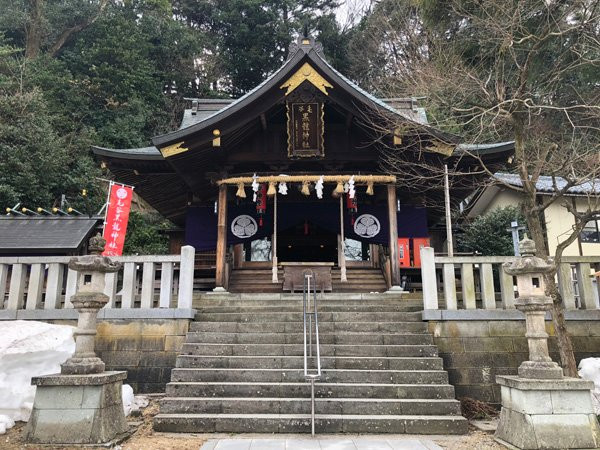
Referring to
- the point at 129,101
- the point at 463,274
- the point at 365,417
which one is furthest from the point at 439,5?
the point at 129,101

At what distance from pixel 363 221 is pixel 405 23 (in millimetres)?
14861

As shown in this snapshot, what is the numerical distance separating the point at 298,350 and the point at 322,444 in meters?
1.82

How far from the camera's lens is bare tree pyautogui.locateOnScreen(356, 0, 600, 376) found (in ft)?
21.7

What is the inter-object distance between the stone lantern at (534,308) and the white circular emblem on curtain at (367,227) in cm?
602

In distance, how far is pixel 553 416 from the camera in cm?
480

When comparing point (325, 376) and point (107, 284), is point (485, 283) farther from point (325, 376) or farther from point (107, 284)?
point (107, 284)

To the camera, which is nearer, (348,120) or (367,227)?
(348,120)

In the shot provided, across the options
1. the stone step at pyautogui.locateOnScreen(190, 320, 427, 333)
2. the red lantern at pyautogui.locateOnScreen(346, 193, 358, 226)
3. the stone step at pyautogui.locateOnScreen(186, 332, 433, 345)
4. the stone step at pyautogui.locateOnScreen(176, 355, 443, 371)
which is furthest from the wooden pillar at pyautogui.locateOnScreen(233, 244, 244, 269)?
the stone step at pyautogui.locateOnScreen(176, 355, 443, 371)

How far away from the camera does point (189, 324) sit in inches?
284

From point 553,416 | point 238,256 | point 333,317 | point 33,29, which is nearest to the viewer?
point 553,416

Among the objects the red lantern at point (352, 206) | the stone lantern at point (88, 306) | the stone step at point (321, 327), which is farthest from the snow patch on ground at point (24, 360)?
the red lantern at point (352, 206)

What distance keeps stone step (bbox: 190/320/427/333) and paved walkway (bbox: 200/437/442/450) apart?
2151 millimetres

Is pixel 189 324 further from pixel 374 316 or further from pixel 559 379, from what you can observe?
pixel 559 379

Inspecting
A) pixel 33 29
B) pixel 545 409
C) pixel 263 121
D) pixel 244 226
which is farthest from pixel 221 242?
pixel 33 29
